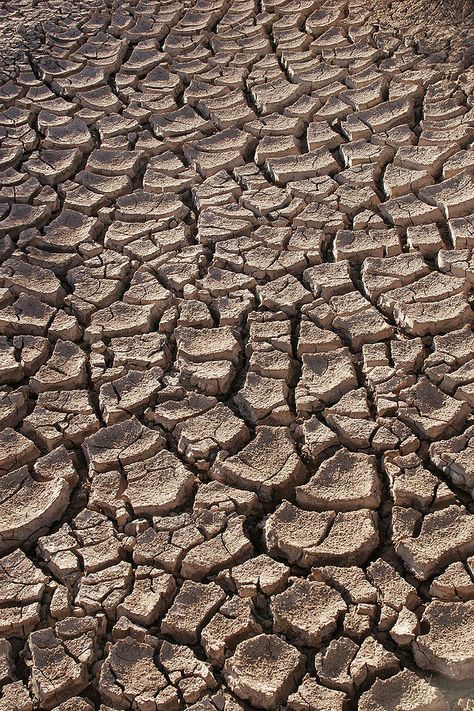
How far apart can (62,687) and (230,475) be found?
622 mm

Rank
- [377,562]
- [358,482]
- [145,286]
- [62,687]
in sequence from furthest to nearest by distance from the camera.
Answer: [145,286], [358,482], [377,562], [62,687]

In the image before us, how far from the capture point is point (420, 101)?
11.0 feet

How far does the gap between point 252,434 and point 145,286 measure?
68cm

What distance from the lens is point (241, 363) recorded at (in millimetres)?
2568

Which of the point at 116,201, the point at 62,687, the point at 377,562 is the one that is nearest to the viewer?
the point at 62,687

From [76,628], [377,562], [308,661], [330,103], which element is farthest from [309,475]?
[330,103]

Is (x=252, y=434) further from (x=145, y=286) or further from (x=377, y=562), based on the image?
(x=145, y=286)

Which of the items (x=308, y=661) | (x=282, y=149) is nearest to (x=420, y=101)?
(x=282, y=149)

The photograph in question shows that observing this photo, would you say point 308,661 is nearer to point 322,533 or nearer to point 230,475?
point 322,533

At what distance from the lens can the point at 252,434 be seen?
2.38 m

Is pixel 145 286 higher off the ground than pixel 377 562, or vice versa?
pixel 145 286

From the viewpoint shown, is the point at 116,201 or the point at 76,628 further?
the point at 116,201

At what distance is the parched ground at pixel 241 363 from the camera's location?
6.38 feet

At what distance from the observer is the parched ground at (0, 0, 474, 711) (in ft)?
6.38
